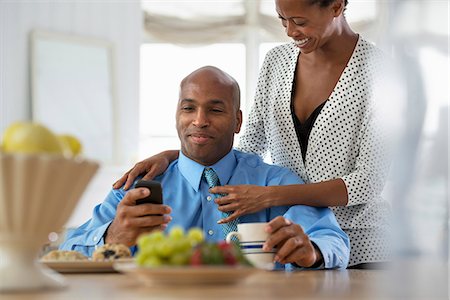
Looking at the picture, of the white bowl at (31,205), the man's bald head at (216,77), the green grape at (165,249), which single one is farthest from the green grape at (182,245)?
the man's bald head at (216,77)

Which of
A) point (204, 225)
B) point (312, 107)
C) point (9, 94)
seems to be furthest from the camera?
point (9, 94)

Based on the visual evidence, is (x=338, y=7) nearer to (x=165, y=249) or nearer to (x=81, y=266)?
(x=81, y=266)

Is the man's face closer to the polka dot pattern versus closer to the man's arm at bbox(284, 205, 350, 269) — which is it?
the polka dot pattern

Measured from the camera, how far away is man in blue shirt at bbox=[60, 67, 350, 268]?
2289mm

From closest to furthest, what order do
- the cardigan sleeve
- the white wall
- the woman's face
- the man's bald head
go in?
1. the woman's face
2. the man's bald head
3. the cardigan sleeve
4. the white wall

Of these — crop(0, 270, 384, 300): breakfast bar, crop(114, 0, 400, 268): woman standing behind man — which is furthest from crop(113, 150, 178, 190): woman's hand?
crop(0, 270, 384, 300): breakfast bar

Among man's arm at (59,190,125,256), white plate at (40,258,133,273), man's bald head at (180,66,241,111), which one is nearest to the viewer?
white plate at (40,258,133,273)

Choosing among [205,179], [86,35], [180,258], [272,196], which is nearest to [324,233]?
[272,196]

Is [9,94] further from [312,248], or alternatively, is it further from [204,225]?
[312,248]

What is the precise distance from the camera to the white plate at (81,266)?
1.70m

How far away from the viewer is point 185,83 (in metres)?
2.56

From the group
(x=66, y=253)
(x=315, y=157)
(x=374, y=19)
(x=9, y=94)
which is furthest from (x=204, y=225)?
(x=374, y=19)

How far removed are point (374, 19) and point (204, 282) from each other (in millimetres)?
6391

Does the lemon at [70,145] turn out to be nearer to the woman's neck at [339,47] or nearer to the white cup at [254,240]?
the white cup at [254,240]
